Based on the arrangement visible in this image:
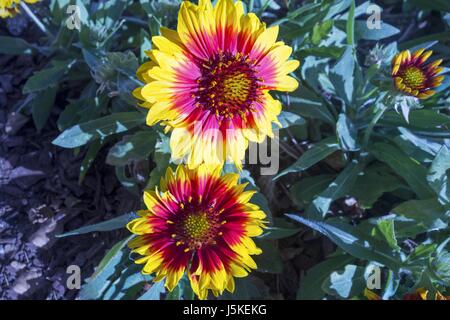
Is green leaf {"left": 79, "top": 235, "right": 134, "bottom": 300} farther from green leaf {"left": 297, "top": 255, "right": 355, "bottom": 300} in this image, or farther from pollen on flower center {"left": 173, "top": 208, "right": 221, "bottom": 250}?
green leaf {"left": 297, "top": 255, "right": 355, "bottom": 300}

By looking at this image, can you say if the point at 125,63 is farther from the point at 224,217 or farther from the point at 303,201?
the point at 303,201

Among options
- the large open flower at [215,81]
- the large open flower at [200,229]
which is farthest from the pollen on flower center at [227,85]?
the large open flower at [200,229]

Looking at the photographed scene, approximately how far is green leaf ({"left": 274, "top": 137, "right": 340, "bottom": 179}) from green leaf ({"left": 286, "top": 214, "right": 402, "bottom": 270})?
0.63 ft

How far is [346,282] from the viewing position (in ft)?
5.44

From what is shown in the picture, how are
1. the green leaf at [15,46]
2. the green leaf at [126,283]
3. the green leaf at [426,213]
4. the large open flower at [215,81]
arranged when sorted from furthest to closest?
the green leaf at [15,46] < the green leaf at [126,283] < the green leaf at [426,213] < the large open flower at [215,81]

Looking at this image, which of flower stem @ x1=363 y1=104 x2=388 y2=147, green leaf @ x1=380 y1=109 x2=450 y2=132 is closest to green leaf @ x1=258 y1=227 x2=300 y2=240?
flower stem @ x1=363 y1=104 x2=388 y2=147

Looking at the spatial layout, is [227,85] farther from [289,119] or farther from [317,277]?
[317,277]

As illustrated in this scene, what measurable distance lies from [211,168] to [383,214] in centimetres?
78

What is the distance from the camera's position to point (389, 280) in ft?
5.18

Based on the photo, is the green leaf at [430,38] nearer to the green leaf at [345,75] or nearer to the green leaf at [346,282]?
the green leaf at [345,75]

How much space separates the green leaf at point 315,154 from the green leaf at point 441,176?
1.01 ft

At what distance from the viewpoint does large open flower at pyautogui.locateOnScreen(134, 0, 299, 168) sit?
4.35ft

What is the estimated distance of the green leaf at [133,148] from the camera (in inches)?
68.7
